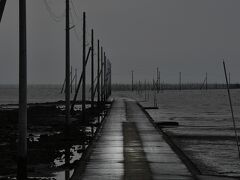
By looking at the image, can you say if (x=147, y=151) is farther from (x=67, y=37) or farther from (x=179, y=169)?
(x=67, y=37)

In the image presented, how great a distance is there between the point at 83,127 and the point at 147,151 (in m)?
16.3

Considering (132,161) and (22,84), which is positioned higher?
(22,84)

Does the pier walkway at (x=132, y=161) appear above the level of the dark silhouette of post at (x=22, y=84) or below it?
below

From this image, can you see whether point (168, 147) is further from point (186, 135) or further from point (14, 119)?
point (14, 119)

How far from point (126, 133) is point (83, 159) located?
9566 millimetres

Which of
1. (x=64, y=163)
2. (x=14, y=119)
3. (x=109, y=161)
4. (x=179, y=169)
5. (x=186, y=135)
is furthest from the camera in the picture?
(x=14, y=119)

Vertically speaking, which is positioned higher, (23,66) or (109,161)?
(23,66)

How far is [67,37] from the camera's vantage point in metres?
27.5

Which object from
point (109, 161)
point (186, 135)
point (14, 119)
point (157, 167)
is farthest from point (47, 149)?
point (14, 119)

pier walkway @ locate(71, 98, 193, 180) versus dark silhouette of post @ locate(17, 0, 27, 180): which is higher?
dark silhouette of post @ locate(17, 0, 27, 180)

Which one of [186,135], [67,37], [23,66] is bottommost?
[186,135]

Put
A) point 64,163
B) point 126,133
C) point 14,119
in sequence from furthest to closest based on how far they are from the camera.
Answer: point 14,119 < point 126,133 < point 64,163

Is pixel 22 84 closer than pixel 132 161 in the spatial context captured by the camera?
Yes

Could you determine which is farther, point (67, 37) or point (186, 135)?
point (186, 135)
